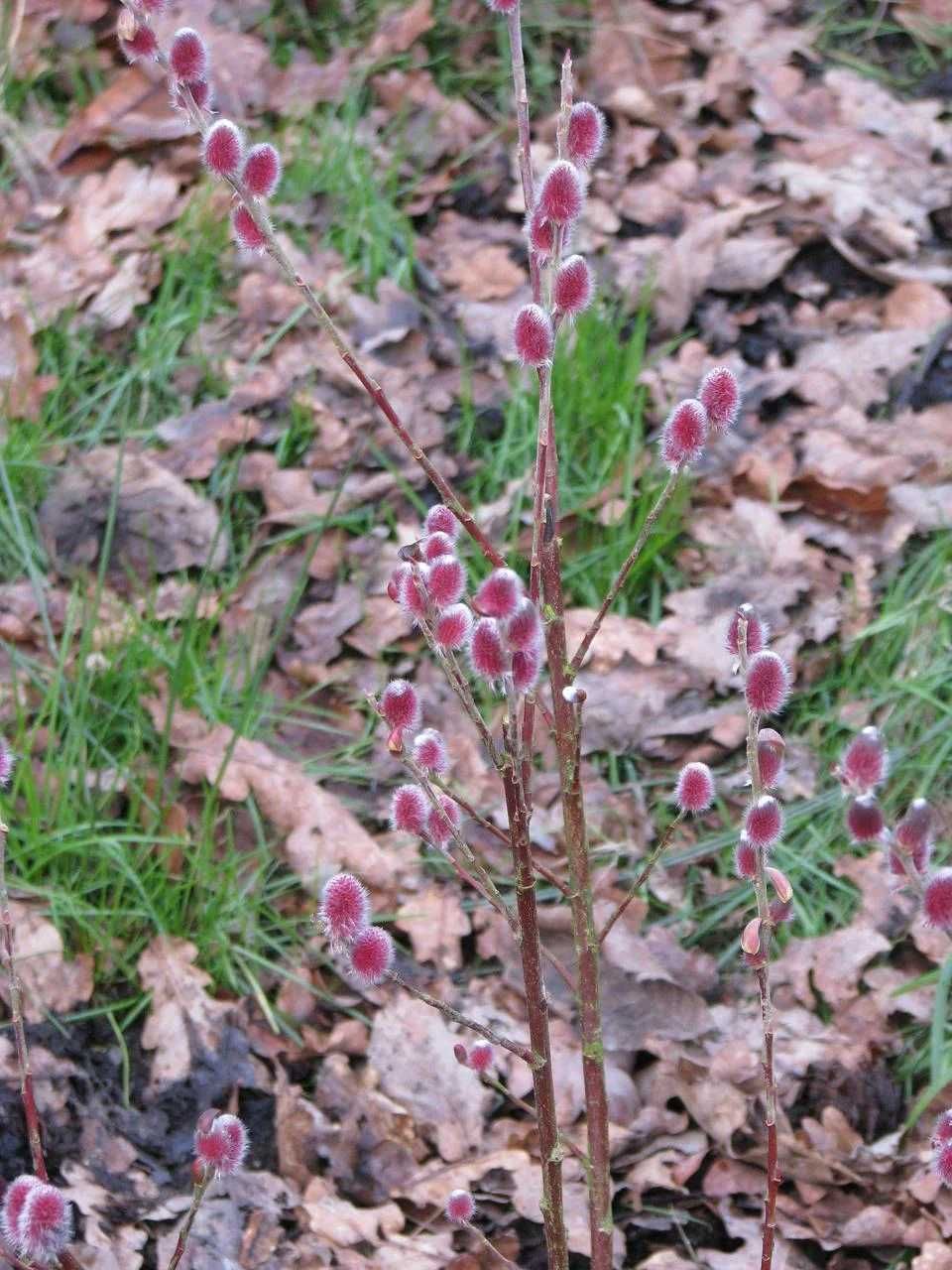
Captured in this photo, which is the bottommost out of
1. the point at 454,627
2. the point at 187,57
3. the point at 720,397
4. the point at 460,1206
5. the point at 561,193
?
the point at 460,1206

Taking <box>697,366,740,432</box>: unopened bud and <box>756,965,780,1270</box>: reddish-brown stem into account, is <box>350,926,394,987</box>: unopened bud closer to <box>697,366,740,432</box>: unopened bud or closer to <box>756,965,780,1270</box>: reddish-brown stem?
<box>756,965,780,1270</box>: reddish-brown stem

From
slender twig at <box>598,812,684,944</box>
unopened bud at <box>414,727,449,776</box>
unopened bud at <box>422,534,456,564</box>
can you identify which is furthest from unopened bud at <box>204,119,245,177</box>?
slender twig at <box>598,812,684,944</box>

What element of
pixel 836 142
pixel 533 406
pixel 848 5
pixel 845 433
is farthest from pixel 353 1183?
pixel 848 5

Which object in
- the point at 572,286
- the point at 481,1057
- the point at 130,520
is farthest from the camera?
the point at 130,520

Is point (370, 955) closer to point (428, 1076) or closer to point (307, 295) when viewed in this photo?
point (307, 295)

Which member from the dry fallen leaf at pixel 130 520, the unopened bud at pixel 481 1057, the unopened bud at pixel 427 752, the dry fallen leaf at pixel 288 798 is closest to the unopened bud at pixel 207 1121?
the unopened bud at pixel 481 1057

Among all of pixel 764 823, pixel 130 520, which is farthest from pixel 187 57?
pixel 130 520
